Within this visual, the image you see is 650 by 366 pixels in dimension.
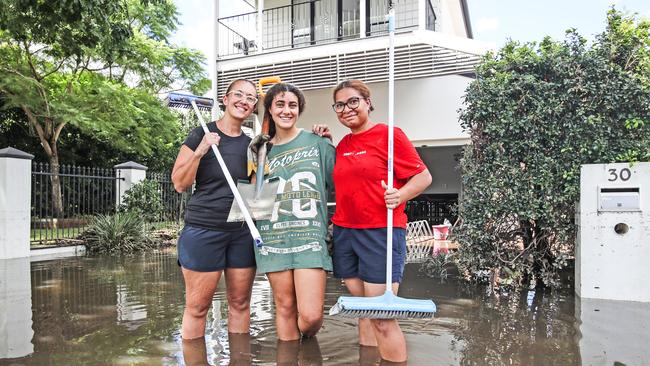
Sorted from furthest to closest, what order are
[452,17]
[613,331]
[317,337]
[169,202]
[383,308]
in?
[452,17], [169,202], [613,331], [317,337], [383,308]

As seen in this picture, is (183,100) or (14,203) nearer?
(183,100)

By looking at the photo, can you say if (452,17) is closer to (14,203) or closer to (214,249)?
(14,203)

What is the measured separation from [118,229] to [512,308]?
839 centimetres

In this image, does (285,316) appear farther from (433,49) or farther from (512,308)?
(433,49)

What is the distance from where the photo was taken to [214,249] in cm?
338

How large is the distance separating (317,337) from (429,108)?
7.54 m

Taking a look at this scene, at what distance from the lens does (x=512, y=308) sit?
5.05m

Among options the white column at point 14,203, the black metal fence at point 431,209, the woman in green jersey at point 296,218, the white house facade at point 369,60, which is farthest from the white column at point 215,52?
the woman in green jersey at point 296,218

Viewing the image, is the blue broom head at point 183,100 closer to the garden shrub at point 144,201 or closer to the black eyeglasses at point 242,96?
the black eyeglasses at point 242,96

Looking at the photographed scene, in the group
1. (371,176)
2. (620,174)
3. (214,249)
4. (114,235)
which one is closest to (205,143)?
(214,249)

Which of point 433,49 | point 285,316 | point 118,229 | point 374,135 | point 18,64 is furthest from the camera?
point 18,64

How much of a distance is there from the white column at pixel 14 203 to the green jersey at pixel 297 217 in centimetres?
773

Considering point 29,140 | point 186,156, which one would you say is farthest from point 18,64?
point 186,156

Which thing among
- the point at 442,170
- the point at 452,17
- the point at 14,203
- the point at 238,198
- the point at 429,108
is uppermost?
the point at 452,17
